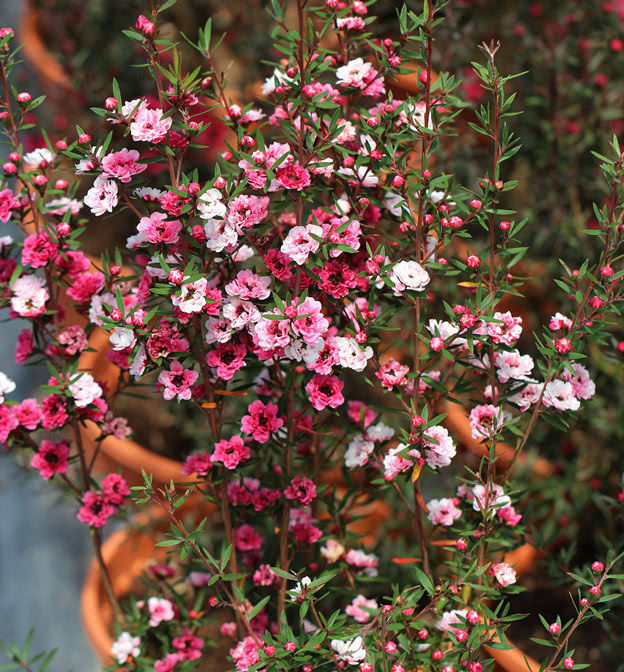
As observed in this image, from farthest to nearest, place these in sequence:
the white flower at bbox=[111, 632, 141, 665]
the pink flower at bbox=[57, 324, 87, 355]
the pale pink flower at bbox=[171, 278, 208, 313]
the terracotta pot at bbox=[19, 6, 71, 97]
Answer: the terracotta pot at bbox=[19, 6, 71, 97], the white flower at bbox=[111, 632, 141, 665], the pink flower at bbox=[57, 324, 87, 355], the pale pink flower at bbox=[171, 278, 208, 313]

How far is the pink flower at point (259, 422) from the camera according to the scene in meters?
0.96

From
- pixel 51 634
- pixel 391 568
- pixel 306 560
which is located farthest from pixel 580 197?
pixel 51 634

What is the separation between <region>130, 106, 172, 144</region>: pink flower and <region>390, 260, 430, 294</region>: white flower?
312mm

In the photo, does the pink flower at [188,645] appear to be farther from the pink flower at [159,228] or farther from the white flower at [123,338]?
the pink flower at [159,228]

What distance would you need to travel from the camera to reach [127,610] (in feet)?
4.39

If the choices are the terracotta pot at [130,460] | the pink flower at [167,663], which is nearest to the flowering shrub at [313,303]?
the pink flower at [167,663]

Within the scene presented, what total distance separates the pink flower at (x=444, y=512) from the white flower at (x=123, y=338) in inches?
18.7

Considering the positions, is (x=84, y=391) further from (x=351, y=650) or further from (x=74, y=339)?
(x=351, y=650)

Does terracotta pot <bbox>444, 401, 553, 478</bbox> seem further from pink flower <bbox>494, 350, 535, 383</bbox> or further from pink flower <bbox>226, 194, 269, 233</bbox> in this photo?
pink flower <bbox>226, 194, 269, 233</bbox>

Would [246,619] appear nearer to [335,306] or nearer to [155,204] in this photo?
[335,306]

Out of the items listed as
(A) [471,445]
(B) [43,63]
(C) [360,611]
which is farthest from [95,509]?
(B) [43,63]

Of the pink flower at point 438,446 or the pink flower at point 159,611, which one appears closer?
the pink flower at point 438,446

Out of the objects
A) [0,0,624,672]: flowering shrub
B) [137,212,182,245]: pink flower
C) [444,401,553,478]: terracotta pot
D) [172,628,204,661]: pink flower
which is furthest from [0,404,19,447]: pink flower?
[444,401,553,478]: terracotta pot

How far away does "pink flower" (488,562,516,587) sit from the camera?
0.98 meters
